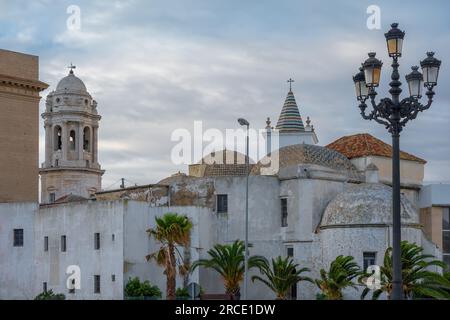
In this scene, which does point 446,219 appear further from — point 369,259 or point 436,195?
point 369,259

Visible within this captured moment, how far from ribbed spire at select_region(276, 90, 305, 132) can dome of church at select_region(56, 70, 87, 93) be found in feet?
42.1

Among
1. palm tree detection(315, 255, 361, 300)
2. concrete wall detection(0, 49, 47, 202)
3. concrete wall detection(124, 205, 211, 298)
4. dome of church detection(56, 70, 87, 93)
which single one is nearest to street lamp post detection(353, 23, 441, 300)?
palm tree detection(315, 255, 361, 300)

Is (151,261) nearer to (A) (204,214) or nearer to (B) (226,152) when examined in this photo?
(A) (204,214)

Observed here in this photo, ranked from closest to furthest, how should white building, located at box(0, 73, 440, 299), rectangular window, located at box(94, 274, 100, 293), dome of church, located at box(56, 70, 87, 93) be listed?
white building, located at box(0, 73, 440, 299) < rectangular window, located at box(94, 274, 100, 293) < dome of church, located at box(56, 70, 87, 93)

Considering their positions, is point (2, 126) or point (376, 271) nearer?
point (376, 271)

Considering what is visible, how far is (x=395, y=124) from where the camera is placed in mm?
16406

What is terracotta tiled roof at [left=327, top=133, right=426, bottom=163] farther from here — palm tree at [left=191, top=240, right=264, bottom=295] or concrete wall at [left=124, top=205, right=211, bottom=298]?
palm tree at [left=191, top=240, right=264, bottom=295]

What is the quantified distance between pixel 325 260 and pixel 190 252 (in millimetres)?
6156

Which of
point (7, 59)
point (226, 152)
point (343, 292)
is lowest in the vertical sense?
point (343, 292)

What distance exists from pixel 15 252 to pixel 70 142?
42.8 ft

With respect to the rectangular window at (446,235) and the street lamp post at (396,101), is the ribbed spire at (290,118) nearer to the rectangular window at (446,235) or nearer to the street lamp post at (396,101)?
the rectangular window at (446,235)

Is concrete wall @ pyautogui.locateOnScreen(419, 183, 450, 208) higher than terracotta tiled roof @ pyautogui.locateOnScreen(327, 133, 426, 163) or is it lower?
lower

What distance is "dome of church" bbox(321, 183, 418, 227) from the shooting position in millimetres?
40062

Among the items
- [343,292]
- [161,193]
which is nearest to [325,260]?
[343,292]
